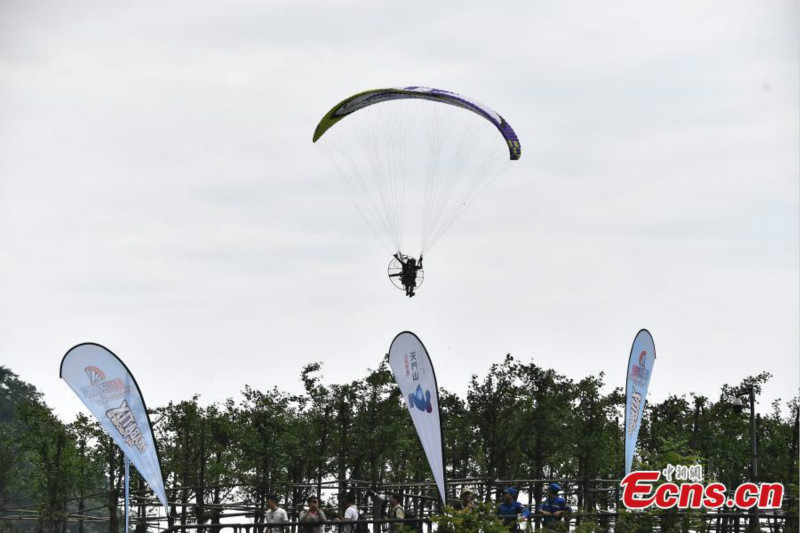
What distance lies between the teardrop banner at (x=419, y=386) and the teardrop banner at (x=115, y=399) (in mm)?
4734

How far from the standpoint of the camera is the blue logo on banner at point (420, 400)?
22141mm

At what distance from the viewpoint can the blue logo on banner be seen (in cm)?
2214

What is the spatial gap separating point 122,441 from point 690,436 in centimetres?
2419

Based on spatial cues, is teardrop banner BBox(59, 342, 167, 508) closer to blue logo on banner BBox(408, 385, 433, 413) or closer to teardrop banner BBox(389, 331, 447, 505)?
teardrop banner BBox(389, 331, 447, 505)

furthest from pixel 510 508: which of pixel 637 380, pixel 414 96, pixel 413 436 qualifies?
pixel 413 436

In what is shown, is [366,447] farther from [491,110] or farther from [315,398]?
[491,110]

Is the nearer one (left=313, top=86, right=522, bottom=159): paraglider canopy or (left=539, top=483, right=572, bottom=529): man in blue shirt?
(left=539, top=483, right=572, bottom=529): man in blue shirt

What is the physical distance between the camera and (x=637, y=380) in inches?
948

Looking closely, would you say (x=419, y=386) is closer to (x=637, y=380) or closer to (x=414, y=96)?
(x=637, y=380)

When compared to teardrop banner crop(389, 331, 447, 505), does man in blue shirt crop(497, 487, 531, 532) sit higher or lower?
lower

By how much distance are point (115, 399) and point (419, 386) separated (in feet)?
18.3

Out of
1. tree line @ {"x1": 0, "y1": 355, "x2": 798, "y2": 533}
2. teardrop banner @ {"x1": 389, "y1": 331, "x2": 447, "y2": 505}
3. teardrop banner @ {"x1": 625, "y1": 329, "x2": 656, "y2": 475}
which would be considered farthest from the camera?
tree line @ {"x1": 0, "y1": 355, "x2": 798, "y2": 533}

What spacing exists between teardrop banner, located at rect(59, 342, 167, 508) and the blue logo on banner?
486 centimetres

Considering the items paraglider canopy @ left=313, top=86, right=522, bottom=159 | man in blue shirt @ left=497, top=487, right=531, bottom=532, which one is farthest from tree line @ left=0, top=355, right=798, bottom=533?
man in blue shirt @ left=497, top=487, right=531, bottom=532
